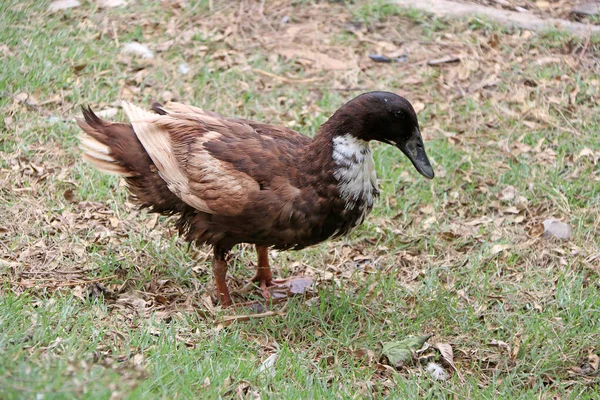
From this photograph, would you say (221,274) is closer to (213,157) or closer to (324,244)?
(213,157)

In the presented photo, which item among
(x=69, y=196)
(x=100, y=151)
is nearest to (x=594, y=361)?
(x=100, y=151)

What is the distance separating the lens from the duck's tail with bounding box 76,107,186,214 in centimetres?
461

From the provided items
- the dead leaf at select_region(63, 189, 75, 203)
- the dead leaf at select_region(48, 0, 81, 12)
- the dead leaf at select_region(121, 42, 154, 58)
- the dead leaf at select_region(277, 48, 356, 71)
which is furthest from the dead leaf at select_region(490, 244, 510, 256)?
the dead leaf at select_region(48, 0, 81, 12)

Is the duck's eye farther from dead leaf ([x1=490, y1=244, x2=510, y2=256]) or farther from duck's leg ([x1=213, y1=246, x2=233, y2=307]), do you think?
dead leaf ([x1=490, y1=244, x2=510, y2=256])

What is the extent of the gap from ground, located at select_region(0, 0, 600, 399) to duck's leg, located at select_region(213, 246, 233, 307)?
118 mm

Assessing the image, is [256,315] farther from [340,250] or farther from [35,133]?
[35,133]

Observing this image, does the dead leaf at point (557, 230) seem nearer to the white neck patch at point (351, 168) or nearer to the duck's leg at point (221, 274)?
the white neck patch at point (351, 168)

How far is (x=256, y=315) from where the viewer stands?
4559 mm

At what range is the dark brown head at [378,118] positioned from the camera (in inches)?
171

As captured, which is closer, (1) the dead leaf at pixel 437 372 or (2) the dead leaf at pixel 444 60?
(1) the dead leaf at pixel 437 372

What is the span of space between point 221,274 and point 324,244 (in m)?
0.99

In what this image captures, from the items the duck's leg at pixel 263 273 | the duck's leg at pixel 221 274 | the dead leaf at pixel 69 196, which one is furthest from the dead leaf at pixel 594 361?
the dead leaf at pixel 69 196

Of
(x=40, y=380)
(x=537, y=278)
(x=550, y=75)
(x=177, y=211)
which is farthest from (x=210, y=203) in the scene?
(x=550, y=75)

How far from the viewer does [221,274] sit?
4.66 metres
